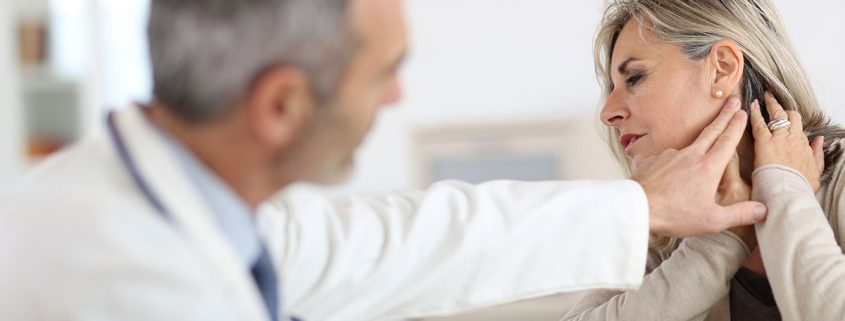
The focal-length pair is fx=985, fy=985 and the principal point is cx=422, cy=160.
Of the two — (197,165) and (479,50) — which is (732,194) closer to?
(197,165)

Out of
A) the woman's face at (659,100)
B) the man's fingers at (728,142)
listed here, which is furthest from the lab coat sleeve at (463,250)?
the woman's face at (659,100)

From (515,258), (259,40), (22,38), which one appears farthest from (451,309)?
(22,38)

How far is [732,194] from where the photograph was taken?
131 centimetres

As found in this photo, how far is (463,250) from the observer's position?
1186mm

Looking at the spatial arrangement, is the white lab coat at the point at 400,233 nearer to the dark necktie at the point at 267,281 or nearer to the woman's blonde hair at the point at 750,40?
the dark necktie at the point at 267,281

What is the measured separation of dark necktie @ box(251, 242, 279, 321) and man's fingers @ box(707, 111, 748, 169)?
0.63m

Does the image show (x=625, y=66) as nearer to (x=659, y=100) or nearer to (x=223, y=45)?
(x=659, y=100)

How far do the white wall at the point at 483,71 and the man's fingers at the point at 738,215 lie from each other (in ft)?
6.66

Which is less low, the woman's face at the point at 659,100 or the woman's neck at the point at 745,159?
the woman's face at the point at 659,100

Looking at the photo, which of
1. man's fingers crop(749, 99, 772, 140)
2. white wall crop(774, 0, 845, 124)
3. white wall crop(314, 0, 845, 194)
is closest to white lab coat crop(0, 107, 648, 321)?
man's fingers crop(749, 99, 772, 140)

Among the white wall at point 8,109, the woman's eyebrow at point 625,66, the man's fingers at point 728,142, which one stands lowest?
the white wall at point 8,109

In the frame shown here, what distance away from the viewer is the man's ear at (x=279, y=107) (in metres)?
0.82

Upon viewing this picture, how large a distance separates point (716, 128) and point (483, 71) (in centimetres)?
269

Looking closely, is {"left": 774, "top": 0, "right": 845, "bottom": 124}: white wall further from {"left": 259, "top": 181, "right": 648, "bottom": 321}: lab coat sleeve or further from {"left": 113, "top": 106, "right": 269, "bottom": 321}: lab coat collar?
{"left": 113, "top": 106, "right": 269, "bottom": 321}: lab coat collar
